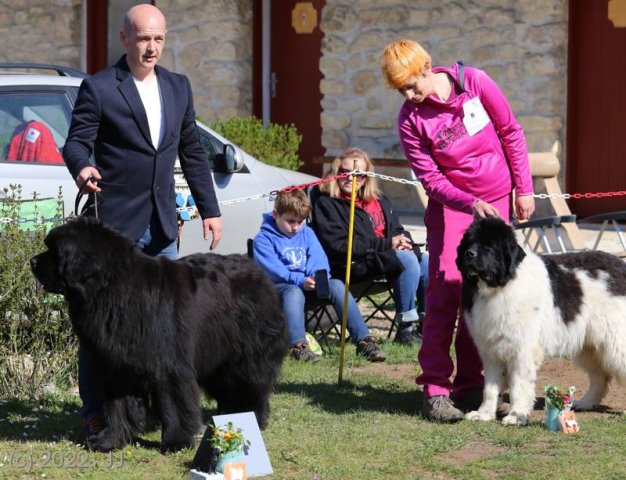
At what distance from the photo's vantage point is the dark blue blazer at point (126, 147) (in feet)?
19.2

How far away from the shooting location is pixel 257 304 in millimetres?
6086

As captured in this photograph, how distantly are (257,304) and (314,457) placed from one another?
85 centimetres

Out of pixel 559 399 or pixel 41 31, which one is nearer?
pixel 559 399

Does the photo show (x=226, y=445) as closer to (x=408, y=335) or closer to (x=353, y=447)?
(x=353, y=447)

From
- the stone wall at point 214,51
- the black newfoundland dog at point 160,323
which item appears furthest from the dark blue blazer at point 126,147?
the stone wall at point 214,51

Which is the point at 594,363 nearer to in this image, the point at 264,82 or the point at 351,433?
the point at 351,433

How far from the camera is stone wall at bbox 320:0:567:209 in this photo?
42.5ft

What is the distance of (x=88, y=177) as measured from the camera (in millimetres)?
5688

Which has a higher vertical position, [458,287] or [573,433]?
[458,287]

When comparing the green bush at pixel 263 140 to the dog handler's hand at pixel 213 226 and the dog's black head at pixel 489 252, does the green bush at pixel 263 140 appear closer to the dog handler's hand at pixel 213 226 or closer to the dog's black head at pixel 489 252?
the dog handler's hand at pixel 213 226

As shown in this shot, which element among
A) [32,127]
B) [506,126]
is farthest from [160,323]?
[32,127]

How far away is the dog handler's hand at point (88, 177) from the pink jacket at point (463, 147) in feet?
5.92

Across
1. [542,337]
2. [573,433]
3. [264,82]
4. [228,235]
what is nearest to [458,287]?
[542,337]

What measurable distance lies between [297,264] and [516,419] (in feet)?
8.27
